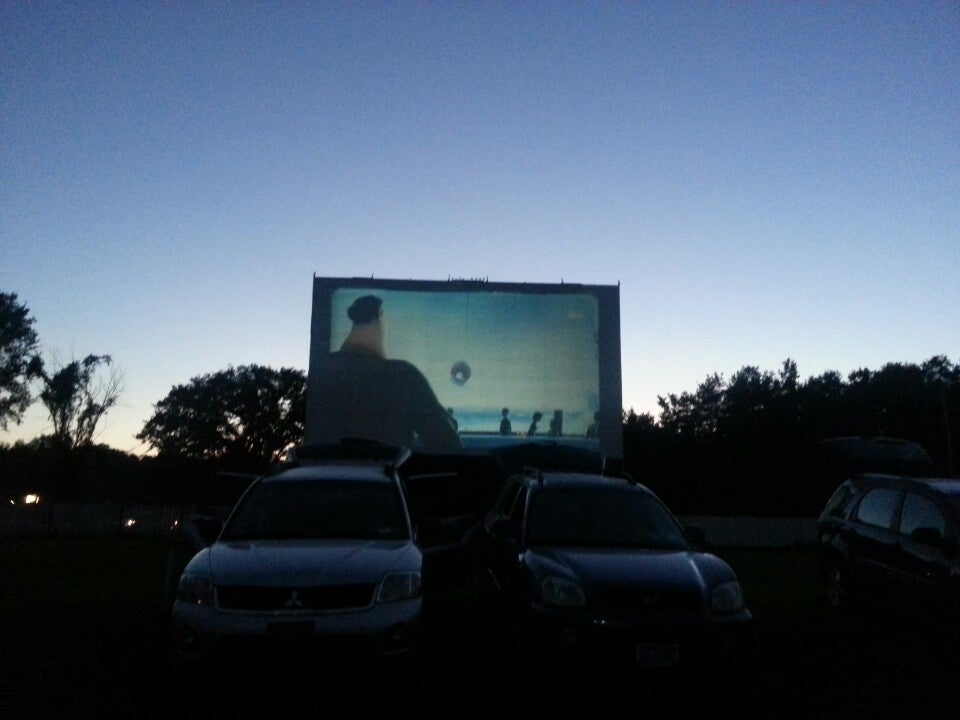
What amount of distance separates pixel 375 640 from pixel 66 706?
199 cm

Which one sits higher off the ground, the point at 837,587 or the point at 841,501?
the point at 841,501

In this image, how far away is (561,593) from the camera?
621 cm

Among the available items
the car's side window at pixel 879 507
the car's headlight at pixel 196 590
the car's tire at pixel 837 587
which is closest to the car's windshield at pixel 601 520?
the car's headlight at pixel 196 590

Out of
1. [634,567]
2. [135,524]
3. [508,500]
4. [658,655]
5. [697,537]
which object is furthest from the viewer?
[135,524]

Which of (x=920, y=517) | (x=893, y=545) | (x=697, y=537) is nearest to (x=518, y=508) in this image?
(x=697, y=537)

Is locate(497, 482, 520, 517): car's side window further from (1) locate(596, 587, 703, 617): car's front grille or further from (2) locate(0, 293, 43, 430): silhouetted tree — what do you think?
(2) locate(0, 293, 43, 430): silhouetted tree

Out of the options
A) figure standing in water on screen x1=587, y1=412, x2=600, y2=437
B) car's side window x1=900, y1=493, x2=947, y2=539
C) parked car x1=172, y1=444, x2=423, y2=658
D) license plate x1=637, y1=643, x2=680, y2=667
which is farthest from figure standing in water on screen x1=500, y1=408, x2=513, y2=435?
license plate x1=637, y1=643, x2=680, y2=667

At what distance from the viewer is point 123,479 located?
46.5m

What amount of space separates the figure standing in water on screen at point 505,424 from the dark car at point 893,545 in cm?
556

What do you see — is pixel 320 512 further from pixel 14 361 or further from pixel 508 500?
pixel 14 361

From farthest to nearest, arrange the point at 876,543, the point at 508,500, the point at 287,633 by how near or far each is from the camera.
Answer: the point at 508,500 → the point at 876,543 → the point at 287,633

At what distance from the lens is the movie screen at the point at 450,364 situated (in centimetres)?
1480

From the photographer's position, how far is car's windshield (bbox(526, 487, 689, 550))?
7191mm

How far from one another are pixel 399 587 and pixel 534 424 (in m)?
8.95
